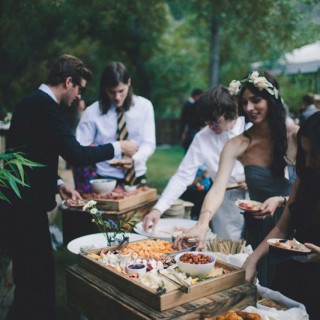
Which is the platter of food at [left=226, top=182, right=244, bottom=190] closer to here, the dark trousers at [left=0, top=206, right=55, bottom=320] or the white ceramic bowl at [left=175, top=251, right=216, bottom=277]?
the dark trousers at [left=0, top=206, right=55, bottom=320]

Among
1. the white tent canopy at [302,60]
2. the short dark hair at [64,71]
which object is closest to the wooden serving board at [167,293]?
the short dark hair at [64,71]

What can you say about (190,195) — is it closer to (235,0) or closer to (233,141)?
(233,141)

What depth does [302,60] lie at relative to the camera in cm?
818

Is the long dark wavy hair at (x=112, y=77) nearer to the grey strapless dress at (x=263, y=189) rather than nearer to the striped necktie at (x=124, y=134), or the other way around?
the striped necktie at (x=124, y=134)

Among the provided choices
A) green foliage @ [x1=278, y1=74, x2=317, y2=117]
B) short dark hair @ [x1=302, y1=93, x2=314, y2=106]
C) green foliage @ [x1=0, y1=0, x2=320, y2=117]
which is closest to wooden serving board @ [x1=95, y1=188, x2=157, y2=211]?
green foliage @ [x1=0, y1=0, x2=320, y2=117]

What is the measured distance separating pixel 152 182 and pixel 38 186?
6877mm

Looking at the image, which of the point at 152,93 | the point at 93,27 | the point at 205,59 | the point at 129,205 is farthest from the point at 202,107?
the point at 205,59

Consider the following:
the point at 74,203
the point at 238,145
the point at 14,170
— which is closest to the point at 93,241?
the point at 74,203

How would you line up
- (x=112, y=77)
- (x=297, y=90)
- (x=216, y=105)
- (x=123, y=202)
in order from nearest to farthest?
1. (x=123, y=202)
2. (x=216, y=105)
3. (x=112, y=77)
4. (x=297, y=90)

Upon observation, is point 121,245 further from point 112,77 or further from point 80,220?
point 112,77

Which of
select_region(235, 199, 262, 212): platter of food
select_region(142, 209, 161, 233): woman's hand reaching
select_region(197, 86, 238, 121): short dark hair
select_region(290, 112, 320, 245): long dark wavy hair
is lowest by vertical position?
select_region(142, 209, 161, 233): woman's hand reaching

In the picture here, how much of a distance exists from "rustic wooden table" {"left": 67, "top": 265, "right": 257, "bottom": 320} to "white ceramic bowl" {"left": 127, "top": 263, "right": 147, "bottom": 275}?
3.8 inches

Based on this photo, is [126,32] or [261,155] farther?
[126,32]

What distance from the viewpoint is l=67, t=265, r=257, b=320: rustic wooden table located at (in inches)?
62.0
